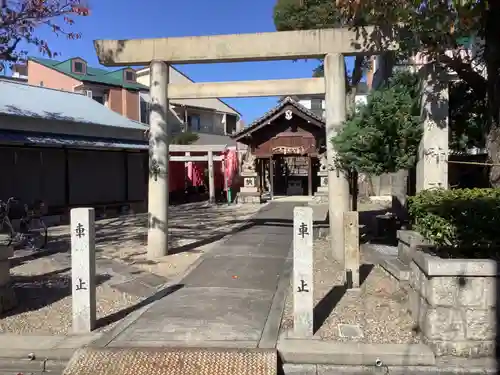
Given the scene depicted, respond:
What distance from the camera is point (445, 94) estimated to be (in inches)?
323

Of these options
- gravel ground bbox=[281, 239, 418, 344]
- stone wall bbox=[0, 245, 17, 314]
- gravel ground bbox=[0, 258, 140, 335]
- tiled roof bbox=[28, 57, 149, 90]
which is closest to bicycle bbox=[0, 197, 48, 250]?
gravel ground bbox=[0, 258, 140, 335]

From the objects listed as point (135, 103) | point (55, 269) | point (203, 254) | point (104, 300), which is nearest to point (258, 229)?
point (203, 254)

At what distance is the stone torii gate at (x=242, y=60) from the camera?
365 inches

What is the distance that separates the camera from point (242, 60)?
9633mm

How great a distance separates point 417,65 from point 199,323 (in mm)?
6245

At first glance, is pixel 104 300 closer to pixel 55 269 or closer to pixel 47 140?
pixel 55 269

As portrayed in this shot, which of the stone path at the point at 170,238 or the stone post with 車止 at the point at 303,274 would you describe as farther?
the stone path at the point at 170,238

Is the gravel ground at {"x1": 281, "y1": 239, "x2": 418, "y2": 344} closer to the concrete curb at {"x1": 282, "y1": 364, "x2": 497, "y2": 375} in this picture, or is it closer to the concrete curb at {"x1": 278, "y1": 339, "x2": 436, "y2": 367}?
the concrete curb at {"x1": 278, "y1": 339, "x2": 436, "y2": 367}

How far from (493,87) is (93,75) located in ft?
91.6

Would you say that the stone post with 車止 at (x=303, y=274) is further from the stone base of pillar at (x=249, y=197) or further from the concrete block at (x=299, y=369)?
the stone base of pillar at (x=249, y=197)

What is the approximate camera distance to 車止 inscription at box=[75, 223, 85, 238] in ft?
18.5

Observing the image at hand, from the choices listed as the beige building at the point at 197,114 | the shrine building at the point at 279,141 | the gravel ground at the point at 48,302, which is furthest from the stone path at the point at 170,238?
the beige building at the point at 197,114

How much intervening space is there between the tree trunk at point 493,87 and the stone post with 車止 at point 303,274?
10.5 feet

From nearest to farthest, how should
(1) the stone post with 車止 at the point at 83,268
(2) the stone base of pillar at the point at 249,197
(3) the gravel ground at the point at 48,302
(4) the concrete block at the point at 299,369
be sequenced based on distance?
(4) the concrete block at the point at 299,369 → (1) the stone post with 車止 at the point at 83,268 → (3) the gravel ground at the point at 48,302 → (2) the stone base of pillar at the point at 249,197
